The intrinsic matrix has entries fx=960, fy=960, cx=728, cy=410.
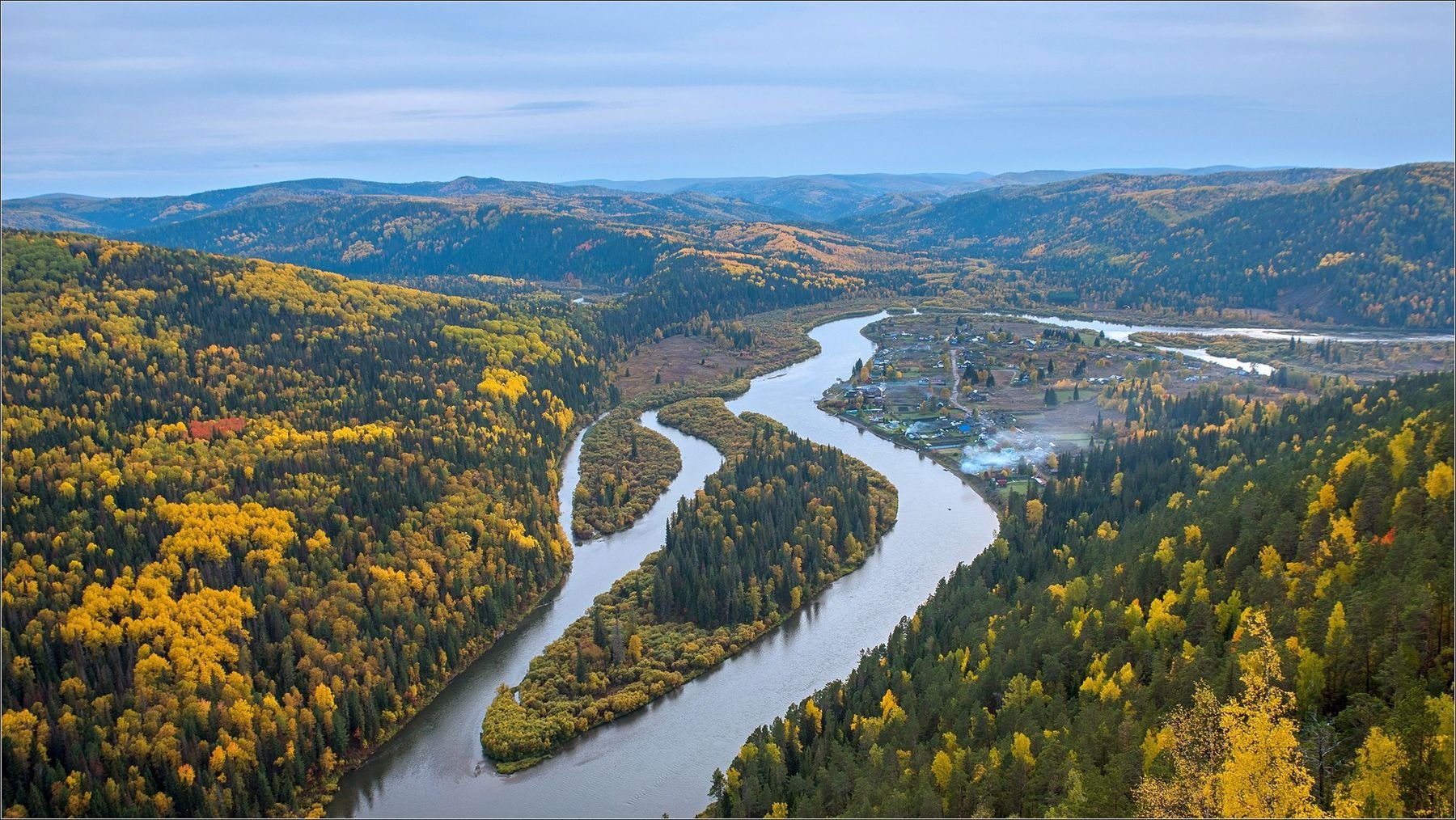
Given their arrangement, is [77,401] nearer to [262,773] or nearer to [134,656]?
[134,656]

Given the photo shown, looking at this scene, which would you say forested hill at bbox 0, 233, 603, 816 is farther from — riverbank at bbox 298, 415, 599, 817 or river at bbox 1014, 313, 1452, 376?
river at bbox 1014, 313, 1452, 376

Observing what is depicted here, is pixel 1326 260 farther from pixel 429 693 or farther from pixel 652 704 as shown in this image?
pixel 429 693

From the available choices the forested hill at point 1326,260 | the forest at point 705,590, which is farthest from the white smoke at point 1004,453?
the forested hill at point 1326,260

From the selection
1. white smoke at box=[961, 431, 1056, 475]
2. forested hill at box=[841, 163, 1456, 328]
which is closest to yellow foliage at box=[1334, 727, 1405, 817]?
white smoke at box=[961, 431, 1056, 475]

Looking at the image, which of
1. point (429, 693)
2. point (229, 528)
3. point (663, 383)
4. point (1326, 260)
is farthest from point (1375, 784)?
point (1326, 260)

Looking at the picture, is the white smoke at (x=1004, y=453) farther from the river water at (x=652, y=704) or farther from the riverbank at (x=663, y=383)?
the riverbank at (x=663, y=383)
